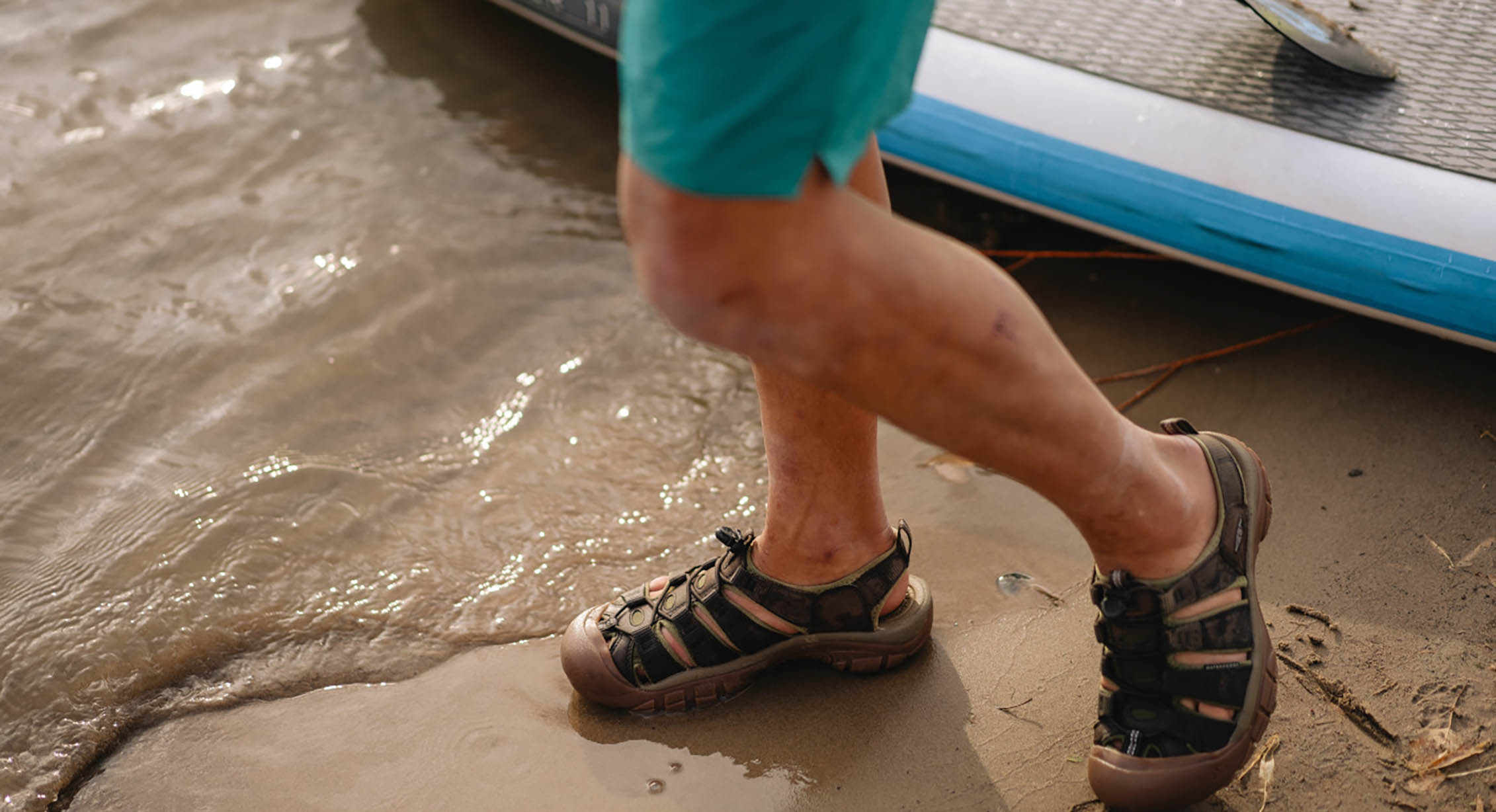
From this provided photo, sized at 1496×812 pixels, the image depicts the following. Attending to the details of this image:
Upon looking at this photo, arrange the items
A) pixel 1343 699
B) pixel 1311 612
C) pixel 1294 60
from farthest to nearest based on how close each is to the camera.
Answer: pixel 1294 60, pixel 1311 612, pixel 1343 699

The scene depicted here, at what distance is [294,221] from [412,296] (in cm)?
48

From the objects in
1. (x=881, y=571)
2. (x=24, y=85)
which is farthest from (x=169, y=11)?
(x=881, y=571)

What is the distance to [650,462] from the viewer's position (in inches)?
84.0

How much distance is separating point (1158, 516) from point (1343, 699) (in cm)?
51

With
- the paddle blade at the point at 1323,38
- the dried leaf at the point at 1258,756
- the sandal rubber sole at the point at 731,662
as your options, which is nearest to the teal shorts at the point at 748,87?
the sandal rubber sole at the point at 731,662

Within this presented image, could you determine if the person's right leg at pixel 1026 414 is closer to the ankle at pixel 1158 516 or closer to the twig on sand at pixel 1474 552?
the ankle at pixel 1158 516

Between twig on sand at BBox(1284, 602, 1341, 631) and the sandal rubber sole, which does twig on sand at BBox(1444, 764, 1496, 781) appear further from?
the sandal rubber sole

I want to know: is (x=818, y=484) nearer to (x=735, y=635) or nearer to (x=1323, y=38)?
(x=735, y=635)

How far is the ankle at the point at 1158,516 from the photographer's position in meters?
1.21

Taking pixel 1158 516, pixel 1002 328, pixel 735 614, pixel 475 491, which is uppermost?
pixel 1002 328

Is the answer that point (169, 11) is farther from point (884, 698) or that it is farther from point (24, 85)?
point (884, 698)

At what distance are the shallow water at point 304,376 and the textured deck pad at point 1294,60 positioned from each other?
1.09 m

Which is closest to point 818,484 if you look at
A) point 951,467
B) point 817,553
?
point 817,553

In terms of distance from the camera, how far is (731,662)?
1.56 m
